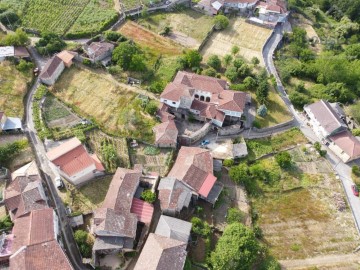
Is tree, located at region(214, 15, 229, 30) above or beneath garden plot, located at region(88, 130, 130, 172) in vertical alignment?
above

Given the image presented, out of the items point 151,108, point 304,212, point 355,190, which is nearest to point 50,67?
point 151,108

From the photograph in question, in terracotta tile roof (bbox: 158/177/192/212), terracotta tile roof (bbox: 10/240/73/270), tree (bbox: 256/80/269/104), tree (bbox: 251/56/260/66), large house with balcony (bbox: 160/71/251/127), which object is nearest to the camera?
terracotta tile roof (bbox: 10/240/73/270)

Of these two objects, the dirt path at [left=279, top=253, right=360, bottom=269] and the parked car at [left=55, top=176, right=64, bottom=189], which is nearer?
the dirt path at [left=279, top=253, right=360, bottom=269]

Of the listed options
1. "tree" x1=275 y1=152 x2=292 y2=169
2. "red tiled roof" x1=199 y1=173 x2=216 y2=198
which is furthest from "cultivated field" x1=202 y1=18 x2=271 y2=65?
"red tiled roof" x1=199 y1=173 x2=216 y2=198

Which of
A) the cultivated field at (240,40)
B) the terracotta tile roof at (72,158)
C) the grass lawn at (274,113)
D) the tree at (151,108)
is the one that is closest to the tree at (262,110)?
the grass lawn at (274,113)

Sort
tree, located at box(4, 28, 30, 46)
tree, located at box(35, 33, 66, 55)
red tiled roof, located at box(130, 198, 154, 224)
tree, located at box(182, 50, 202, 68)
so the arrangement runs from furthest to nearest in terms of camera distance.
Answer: tree, located at box(182, 50, 202, 68) < tree, located at box(35, 33, 66, 55) < tree, located at box(4, 28, 30, 46) < red tiled roof, located at box(130, 198, 154, 224)

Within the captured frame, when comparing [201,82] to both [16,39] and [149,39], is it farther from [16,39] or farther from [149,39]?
[16,39]

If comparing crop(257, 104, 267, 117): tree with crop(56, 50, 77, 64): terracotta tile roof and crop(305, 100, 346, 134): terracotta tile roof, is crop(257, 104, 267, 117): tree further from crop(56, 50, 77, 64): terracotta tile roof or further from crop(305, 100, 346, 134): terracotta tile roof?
crop(56, 50, 77, 64): terracotta tile roof

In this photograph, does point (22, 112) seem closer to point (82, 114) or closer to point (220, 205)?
point (82, 114)
